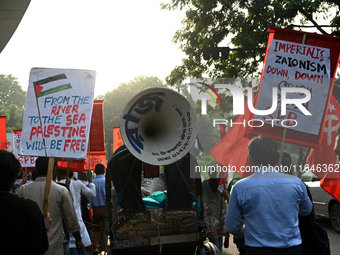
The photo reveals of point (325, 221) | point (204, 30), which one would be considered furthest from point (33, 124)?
point (204, 30)

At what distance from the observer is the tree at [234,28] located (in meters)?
12.1

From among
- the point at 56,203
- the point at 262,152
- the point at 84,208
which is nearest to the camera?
the point at 262,152

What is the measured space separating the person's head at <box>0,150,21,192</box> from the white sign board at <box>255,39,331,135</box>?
10.0 ft

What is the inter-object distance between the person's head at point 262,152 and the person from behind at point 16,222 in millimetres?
1651

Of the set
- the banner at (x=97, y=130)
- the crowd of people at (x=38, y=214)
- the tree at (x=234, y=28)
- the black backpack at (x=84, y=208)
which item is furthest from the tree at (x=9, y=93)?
the crowd of people at (x=38, y=214)

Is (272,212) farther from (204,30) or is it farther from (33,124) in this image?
(204,30)

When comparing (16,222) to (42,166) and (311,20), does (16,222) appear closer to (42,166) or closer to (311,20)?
(42,166)

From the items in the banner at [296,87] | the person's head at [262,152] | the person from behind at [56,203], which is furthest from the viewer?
the banner at [296,87]

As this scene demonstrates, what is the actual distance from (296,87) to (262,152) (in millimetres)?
2020

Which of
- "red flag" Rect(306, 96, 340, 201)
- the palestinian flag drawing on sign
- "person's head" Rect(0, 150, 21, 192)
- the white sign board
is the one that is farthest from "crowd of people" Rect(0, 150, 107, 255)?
"red flag" Rect(306, 96, 340, 201)

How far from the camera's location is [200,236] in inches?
191

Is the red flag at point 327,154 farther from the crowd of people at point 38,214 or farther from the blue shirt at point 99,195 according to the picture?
the blue shirt at point 99,195

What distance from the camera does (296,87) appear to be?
4695 mm

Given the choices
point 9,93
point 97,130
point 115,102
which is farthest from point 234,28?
point 9,93
